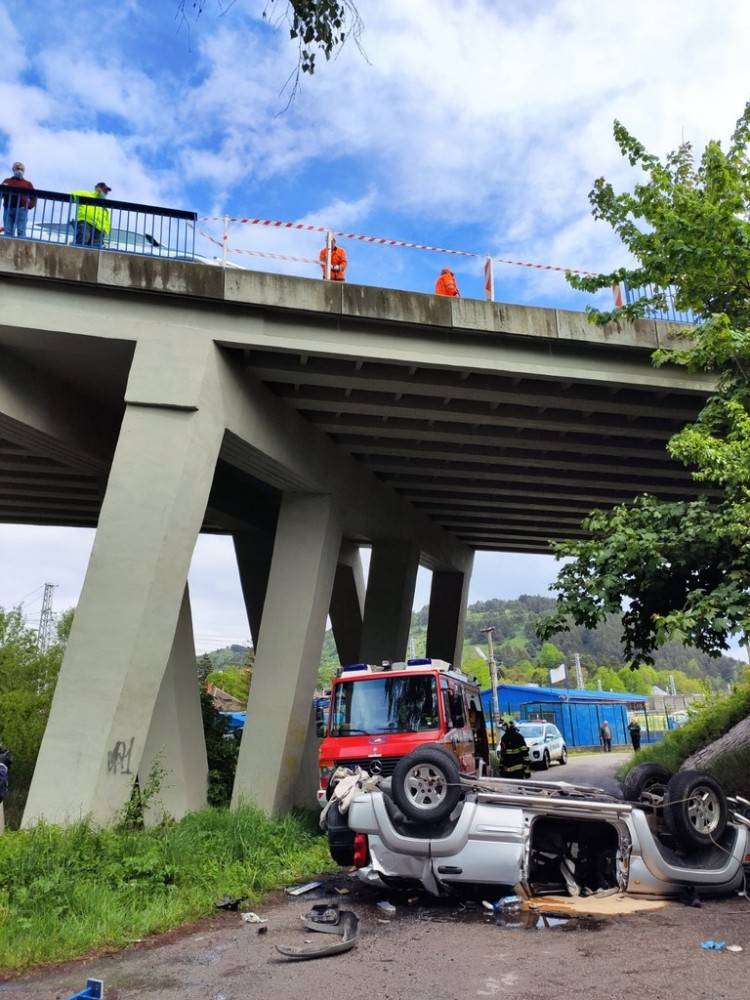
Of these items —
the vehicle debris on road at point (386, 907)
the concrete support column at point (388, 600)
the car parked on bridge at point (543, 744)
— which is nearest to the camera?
the vehicle debris on road at point (386, 907)

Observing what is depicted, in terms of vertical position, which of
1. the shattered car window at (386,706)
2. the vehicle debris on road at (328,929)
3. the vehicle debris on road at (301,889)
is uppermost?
the shattered car window at (386,706)

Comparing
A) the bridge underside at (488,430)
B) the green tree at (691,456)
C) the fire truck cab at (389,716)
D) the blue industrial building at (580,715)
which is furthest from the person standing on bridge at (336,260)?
the blue industrial building at (580,715)

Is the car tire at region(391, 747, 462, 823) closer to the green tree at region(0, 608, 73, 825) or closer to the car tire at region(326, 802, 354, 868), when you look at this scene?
the car tire at region(326, 802, 354, 868)

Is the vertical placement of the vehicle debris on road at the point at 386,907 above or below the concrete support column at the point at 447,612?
below

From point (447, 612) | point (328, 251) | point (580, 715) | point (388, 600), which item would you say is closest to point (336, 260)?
point (328, 251)

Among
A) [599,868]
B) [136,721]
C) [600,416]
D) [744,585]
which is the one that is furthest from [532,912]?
[600,416]

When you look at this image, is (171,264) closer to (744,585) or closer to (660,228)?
(660,228)

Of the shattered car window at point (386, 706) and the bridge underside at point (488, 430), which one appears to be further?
the bridge underside at point (488, 430)

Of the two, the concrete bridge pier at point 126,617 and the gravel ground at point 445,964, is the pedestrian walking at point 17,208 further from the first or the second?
the gravel ground at point 445,964

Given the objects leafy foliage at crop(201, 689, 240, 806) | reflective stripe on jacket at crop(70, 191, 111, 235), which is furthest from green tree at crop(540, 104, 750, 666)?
leafy foliage at crop(201, 689, 240, 806)

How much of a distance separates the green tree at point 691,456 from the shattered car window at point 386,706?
7.50 feet

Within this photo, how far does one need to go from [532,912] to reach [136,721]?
595cm

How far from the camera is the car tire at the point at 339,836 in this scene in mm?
8031

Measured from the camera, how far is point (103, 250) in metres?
11.3
